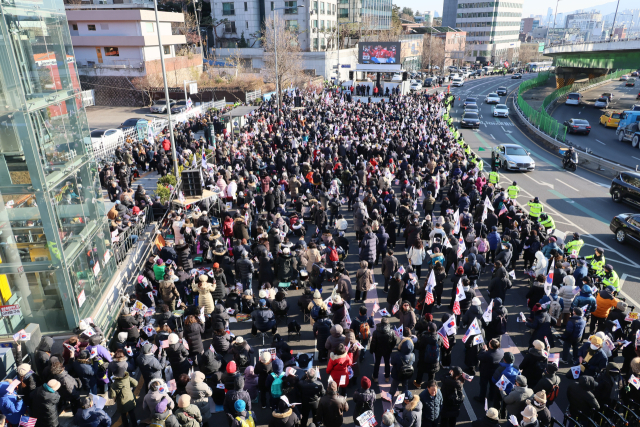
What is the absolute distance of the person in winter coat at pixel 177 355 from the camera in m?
8.09

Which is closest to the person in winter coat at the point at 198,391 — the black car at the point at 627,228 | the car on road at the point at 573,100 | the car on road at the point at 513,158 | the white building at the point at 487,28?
the black car at the point at 627,228

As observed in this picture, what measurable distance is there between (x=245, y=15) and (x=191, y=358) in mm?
79494

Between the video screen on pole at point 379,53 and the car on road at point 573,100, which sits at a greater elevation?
the video screen on pole at point 379,53

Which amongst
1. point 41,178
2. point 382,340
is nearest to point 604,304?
point 382,340

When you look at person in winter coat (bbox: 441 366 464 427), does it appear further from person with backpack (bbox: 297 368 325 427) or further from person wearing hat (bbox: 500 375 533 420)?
person with backpack (bbox: 297 368 325 427)

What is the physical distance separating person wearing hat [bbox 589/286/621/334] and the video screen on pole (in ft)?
163

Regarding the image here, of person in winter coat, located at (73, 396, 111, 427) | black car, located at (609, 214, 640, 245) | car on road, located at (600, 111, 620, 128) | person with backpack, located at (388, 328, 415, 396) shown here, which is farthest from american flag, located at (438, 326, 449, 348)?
car on road, located at (600, 111, 620, 128)

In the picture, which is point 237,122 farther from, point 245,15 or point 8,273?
point 245,15

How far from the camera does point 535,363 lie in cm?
790

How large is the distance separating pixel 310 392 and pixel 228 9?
83177mm

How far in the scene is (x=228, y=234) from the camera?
48.5ft

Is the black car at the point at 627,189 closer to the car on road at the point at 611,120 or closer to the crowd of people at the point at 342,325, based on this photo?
the crowd of people at the point at 342,325

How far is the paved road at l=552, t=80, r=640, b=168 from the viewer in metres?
31.2

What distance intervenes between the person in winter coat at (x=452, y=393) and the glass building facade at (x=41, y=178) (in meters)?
7.71
